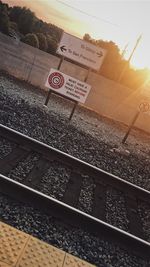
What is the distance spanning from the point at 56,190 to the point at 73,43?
6185 mm

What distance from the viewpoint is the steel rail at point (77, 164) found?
6449mm

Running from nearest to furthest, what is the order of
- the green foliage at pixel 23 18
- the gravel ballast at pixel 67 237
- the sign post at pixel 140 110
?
the gravel ballast at pixel 67 237 < the sign post at pixel 140 110 < the green foliage at pixel 23 18

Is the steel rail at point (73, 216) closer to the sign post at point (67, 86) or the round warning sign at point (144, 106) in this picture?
the sign post at point (67, 86)

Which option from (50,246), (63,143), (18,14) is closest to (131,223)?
(50,246)

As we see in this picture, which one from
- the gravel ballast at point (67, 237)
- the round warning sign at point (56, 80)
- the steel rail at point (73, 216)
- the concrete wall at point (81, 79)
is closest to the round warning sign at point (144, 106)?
the round warning sign at point (56, 80)

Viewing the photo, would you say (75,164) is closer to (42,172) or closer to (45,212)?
(42,172)

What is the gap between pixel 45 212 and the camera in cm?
467

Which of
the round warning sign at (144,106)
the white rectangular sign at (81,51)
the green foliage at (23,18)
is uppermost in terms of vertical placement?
the white rectangular sign at (81,51)

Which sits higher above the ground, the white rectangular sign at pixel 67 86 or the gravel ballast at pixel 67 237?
the white rectangular sign at pixel 67 86

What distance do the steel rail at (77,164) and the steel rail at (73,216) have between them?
1790 mm

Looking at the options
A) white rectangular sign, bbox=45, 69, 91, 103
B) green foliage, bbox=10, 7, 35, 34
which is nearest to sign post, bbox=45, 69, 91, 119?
white rectangular sign, bbox=45, 69, 91, 103

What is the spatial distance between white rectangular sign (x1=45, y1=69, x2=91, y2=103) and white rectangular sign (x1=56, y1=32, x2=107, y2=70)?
715mm

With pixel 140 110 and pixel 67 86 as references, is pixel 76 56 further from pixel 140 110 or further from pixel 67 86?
pixel 140 110

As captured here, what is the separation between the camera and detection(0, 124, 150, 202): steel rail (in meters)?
6.45
